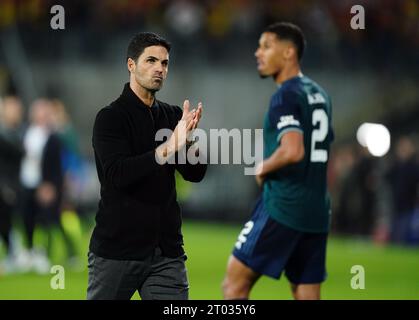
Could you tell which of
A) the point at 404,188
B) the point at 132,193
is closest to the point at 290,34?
the point at 132,193

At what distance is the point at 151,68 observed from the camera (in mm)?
6023

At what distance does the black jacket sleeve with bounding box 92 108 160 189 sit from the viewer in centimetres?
571

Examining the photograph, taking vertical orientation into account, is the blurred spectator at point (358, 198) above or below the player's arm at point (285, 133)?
below

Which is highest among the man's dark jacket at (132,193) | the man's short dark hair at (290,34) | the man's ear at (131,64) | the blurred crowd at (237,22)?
the blurred crowd at (237,22)

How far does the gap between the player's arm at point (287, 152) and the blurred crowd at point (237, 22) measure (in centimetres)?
1834

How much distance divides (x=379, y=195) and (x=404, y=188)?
68.6 inches

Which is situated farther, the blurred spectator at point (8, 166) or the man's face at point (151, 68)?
the blurred spectator at point (8, 166)

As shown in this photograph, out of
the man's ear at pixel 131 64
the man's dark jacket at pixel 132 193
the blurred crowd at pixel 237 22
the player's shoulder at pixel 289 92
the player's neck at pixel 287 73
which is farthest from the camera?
the blurred crowd at pixel 237 22

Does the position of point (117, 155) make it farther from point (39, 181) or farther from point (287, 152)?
point (39, 181)

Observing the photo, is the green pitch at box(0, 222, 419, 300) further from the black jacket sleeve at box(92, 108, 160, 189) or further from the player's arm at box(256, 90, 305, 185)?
the black jacket sleeve at box(92, 108, 160, 189)

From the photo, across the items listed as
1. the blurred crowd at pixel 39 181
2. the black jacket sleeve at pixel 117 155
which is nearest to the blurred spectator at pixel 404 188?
the blurred crowd at pixel 39 181

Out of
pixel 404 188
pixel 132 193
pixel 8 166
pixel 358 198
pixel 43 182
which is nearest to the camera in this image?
pixel 132 193

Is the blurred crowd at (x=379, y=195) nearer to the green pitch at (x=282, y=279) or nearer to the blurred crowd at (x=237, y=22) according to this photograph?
the green pitch at (x=282, y=279)

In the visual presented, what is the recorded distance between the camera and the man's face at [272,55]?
26.0ft
